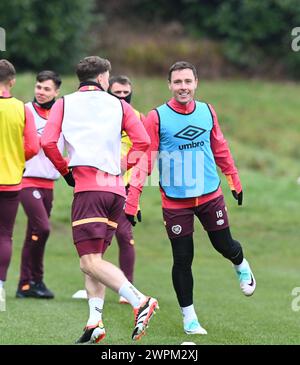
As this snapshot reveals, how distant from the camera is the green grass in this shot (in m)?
8.55

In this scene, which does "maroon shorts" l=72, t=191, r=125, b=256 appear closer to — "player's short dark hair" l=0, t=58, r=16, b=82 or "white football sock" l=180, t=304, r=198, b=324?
"white football sock" l=180, t=304, r=198, b=324

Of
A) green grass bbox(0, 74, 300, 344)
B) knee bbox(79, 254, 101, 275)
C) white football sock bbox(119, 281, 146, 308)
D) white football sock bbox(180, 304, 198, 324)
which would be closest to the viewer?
white football sock bbox(119, 281, 146, 308)

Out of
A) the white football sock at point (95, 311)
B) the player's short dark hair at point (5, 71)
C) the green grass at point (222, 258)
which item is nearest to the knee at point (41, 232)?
the green grass at point (222, 258)

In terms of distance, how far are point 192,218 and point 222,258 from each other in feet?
27.4

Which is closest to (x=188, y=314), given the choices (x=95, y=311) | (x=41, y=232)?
→ (x=95, y=311)

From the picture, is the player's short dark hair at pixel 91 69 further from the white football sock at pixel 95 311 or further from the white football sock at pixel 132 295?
the white football sock at pixel 95 311

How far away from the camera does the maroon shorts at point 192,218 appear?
846 cm

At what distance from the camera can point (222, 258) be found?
1677cm

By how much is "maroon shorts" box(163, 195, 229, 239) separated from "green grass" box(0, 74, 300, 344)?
0.94m

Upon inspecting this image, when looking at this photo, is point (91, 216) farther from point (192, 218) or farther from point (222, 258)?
point (222, 258)

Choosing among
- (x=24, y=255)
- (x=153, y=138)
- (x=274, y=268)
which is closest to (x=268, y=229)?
(x=274, y=268)

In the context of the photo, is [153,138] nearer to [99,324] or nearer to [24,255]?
[99,324]

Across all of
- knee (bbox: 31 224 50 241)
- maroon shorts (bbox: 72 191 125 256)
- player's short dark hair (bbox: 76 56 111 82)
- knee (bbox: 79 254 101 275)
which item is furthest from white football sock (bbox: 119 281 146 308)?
knee (bbox: 31 224 50 241)

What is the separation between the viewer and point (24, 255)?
11.0 meters
